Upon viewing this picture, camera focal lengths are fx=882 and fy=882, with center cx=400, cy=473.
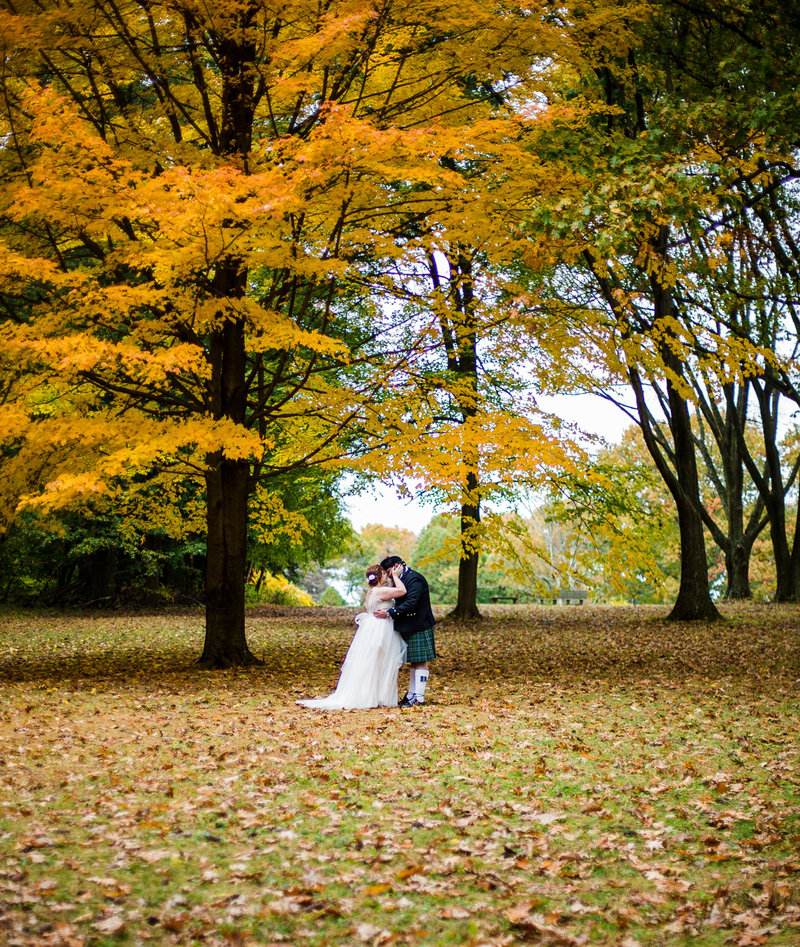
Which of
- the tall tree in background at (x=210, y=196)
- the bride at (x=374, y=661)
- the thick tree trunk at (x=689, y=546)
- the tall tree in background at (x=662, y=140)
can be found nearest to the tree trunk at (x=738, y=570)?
the thick tree trunk at (x=689, y=546)

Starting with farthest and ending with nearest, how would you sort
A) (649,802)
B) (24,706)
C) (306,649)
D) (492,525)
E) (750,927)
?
(492,525), (306,649), (24,706), (649,802), (750,927)

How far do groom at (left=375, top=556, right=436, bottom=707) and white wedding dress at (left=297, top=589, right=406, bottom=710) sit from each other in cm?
11

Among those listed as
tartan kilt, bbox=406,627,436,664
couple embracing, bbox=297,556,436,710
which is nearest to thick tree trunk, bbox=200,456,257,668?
couple embracing, bbox=297,556,436,710

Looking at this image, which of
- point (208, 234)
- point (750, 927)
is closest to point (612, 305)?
point (208, 234)

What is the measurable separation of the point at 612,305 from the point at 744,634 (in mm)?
7259

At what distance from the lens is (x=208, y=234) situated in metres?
9.11

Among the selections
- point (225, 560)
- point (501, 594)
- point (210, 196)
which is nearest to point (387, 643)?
point (225, 560)

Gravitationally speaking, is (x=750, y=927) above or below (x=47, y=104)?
below

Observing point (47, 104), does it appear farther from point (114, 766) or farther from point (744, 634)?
point (744, 634)

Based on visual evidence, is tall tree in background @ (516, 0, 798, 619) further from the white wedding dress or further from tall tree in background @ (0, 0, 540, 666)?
the white wedding dress

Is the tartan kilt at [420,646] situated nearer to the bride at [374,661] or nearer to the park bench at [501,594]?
the bride at [374,661]

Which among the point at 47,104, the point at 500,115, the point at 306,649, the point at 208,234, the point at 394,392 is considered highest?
the point at 500,115

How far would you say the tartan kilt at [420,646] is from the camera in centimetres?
903

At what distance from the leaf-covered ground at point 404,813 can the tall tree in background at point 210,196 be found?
2.82m
